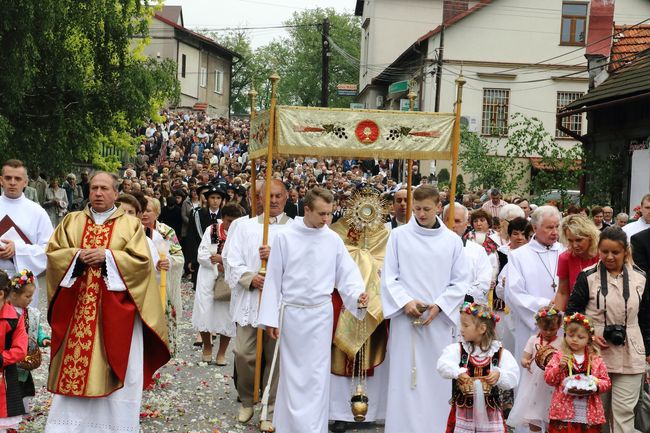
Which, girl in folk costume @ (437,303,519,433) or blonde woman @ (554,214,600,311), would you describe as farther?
blonde woman @ (554,214,600,311)

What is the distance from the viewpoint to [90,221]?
24.4ft

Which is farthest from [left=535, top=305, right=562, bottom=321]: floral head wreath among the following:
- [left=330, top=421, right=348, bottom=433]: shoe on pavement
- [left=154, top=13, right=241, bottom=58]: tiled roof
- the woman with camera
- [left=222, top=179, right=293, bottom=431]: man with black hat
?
[left=154, top=13, right=241, bottom=58]: tiled roof

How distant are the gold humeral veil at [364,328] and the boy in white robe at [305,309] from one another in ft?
2.53

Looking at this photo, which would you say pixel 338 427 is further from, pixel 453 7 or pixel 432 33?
pixel 453 7

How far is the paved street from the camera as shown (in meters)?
8.33

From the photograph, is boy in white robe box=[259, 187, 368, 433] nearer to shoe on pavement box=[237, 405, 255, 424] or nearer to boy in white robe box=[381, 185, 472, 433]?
boy in white robe box=[381, 185, 472, 433]

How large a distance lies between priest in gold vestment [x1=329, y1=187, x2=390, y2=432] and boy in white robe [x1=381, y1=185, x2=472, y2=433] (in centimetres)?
78

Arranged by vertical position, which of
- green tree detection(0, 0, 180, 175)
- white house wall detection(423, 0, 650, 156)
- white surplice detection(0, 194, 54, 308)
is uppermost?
white house wall detection(423, 0, 650, 156)

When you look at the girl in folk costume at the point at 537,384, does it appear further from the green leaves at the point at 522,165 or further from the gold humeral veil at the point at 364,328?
the green leaves at the point at 522,165

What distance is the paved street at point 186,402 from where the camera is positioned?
8.33 m

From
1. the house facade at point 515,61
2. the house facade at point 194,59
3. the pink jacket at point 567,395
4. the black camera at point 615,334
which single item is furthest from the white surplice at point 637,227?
the house facade at point 194,59

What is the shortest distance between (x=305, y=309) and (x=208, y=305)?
145 inches

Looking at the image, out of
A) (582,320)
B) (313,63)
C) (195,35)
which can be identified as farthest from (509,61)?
(313,63)

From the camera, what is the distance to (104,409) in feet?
24.0
